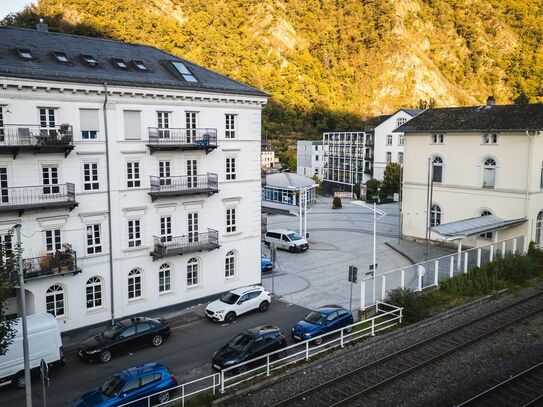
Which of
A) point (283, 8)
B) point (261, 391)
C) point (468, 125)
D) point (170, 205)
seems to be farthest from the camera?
point (283, 8)

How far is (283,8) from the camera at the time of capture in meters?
166

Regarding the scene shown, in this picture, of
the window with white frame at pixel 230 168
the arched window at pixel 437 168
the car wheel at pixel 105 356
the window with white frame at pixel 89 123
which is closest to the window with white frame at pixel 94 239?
the window with white frame at pixel 89 123

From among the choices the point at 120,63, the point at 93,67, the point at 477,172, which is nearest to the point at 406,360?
the point at 93,67

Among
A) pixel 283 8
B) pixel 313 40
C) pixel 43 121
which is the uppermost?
pixel 283 8

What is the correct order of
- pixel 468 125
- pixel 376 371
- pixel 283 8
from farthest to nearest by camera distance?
pixel 283 8, pixel 468 125, pixel 376 371

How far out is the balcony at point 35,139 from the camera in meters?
20.1

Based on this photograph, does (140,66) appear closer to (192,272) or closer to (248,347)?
(192,272)

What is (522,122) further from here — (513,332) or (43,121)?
(43,121)

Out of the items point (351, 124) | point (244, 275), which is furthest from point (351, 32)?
point (244, 275)

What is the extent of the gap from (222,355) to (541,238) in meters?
28.6

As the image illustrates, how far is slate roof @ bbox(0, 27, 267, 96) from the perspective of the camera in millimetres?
21000

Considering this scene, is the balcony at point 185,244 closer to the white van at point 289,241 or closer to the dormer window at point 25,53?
the dormer window at point 25,53

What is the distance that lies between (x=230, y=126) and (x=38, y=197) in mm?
11212

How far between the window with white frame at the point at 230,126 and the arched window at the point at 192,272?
747cm
